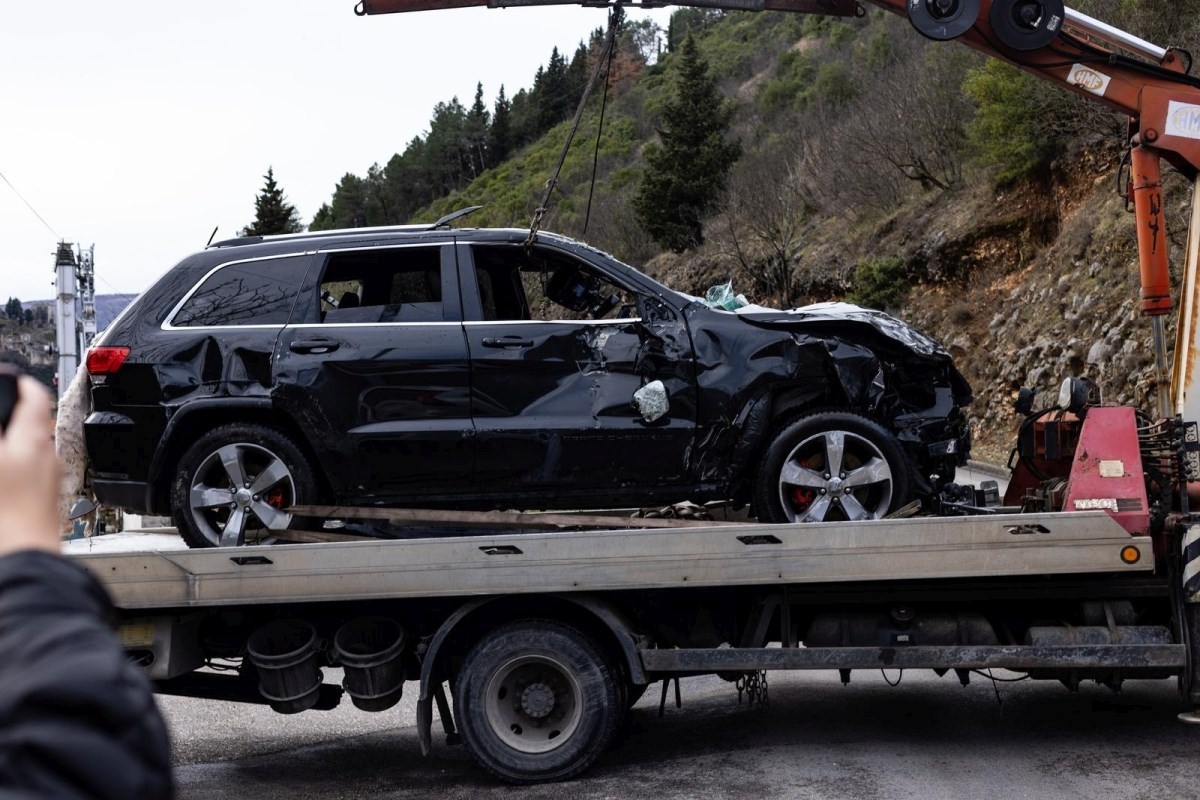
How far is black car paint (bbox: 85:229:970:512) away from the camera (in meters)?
6.61

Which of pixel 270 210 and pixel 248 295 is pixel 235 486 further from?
pixel 270 210

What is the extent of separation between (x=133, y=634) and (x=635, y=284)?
10.1 ft

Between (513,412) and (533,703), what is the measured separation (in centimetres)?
147

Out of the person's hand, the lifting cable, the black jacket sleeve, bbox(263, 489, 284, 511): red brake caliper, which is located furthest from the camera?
the lifting cable

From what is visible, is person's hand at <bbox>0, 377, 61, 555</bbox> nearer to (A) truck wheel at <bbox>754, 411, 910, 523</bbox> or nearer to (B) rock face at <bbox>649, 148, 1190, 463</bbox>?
(A) truck wheel at <bbox>754, 411, 910, 523</bbox>

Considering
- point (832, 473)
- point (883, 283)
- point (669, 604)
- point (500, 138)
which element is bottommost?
point (669, 604)

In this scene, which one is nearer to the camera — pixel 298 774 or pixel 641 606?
pixel 641 606

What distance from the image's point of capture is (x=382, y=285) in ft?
22.8

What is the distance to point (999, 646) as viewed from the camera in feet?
20.3

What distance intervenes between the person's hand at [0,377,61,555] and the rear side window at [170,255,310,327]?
5.78 meters

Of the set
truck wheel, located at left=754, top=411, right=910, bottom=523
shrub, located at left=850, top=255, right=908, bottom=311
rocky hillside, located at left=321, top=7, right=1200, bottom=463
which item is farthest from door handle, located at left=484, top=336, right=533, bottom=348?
shrub, located at left=850, top=255, right=908, bottom=311

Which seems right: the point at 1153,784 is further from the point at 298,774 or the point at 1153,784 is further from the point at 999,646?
the point at 298,774

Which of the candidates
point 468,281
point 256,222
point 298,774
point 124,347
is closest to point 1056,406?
point 468,281

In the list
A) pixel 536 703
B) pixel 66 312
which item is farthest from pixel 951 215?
pixel 536 703
